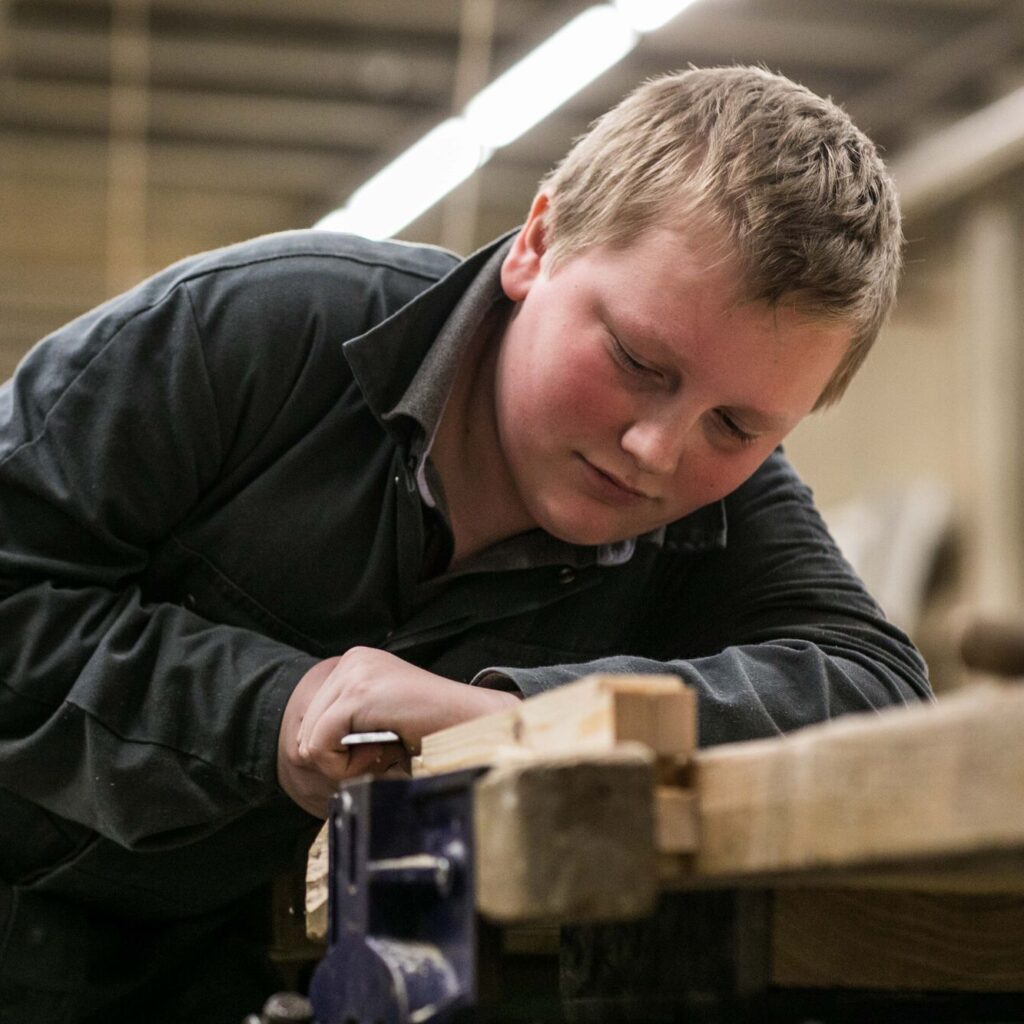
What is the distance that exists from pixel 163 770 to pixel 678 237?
817 mm

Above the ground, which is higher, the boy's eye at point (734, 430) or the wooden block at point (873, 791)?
the boy's eye at point (734, 430)

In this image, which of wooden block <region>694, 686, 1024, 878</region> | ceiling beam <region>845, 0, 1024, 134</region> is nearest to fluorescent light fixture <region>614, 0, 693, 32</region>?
ceiling beam <region>845, 0, 1024, 134</region>

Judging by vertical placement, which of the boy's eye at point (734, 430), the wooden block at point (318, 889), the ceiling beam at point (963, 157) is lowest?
the wooden block at point (318, 889)

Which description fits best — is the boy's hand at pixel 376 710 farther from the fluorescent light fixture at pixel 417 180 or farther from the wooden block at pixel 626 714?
the fluorescent light fixture at pixel 417 180

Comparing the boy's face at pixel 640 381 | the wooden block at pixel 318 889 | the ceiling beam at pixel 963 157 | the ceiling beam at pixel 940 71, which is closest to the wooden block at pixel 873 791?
the wooden block at pixel 318 889

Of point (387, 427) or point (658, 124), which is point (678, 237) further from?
point (387, 427)

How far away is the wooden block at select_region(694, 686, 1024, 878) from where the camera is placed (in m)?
0.85

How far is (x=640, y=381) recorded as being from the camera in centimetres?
178

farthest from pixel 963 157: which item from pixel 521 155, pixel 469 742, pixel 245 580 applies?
pixel 469 742

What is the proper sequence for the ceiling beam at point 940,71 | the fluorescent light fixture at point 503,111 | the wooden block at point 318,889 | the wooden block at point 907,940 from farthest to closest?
the ceiling beam at point 940,71 → the fluorescent light fixture at point 503,111 → the wooden block at point 318,889 → the wooden block at point 907,940

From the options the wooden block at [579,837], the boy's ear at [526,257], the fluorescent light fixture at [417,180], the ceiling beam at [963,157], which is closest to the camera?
the wooden block at [579,837]

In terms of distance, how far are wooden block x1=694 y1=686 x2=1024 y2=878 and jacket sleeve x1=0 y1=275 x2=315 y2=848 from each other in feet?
2.52

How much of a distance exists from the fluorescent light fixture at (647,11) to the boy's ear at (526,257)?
398 centimetres

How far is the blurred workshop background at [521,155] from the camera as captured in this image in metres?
6.99
